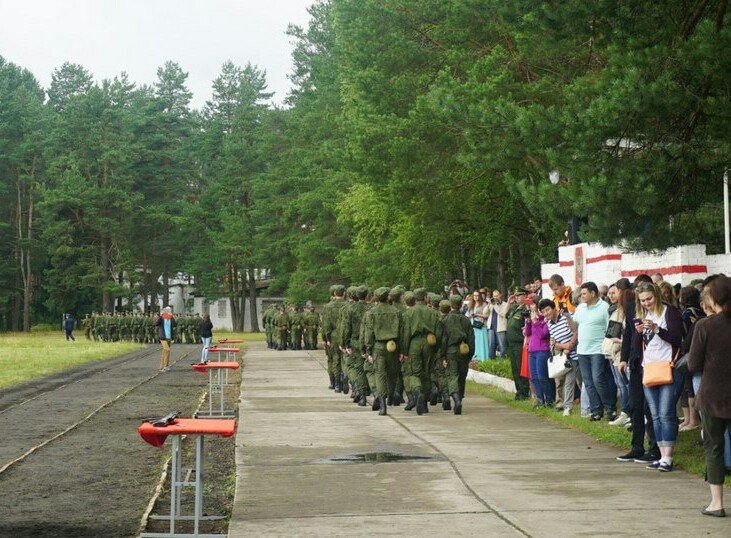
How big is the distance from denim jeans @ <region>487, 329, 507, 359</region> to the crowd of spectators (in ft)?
18.4

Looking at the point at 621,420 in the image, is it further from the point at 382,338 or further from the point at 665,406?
the point at 382,338

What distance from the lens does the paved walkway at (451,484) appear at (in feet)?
28.4

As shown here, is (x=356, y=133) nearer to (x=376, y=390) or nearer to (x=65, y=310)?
(x=376, y=390)

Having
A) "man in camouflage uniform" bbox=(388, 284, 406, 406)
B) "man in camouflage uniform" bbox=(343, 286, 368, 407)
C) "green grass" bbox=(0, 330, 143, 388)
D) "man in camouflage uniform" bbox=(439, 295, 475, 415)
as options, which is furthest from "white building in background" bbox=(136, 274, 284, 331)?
"man in camouflage uniform" bbox=(439, 295, 475, 415)

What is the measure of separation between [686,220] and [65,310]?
82.0 m

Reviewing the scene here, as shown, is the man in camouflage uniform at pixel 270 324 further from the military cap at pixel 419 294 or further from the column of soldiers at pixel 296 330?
the military cap at pixel 419 294

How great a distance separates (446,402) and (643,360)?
7170 millimetres

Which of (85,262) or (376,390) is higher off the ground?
(85,262)

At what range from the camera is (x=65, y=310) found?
9281cm

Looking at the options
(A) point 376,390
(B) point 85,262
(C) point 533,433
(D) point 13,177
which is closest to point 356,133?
(A) point 376,390

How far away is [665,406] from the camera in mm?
10805

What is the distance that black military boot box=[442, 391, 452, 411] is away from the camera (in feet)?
59.0

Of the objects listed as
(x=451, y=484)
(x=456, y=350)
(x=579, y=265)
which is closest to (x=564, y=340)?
(x=456, y=350)

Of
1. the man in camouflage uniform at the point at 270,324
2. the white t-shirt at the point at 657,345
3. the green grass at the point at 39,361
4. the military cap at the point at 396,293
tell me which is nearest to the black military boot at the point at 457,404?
the military cap at the point at 396,293
